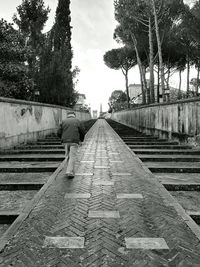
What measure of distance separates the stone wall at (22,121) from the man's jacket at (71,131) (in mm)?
4225

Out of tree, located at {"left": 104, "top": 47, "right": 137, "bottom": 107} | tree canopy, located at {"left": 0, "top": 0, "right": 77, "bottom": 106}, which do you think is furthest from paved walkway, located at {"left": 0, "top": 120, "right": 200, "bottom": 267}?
tree, located at {"left": 104, "top": 47, "right": 137, "bottom": 107}

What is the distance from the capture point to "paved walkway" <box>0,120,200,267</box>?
9.36ft

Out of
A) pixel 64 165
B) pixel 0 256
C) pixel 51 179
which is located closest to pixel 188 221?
pixel 0 256

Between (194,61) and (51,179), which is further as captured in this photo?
(194,61)

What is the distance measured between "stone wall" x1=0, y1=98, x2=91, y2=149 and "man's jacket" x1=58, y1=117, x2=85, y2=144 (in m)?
4.23

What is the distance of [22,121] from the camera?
1198cm

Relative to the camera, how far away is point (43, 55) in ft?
75.4

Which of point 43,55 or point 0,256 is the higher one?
point 43,55

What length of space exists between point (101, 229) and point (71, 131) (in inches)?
124

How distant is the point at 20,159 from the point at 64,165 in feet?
6.39

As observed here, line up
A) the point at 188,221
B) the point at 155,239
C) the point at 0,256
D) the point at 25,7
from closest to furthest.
Answer: the point at 0,256 < the point at 155,239 < the point at 188,221 < the point at 25,7

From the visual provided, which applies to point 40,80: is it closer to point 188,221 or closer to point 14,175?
point 14,175

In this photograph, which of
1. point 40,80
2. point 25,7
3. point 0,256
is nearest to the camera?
point 0,256

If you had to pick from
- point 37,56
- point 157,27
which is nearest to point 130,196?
point 157,27
